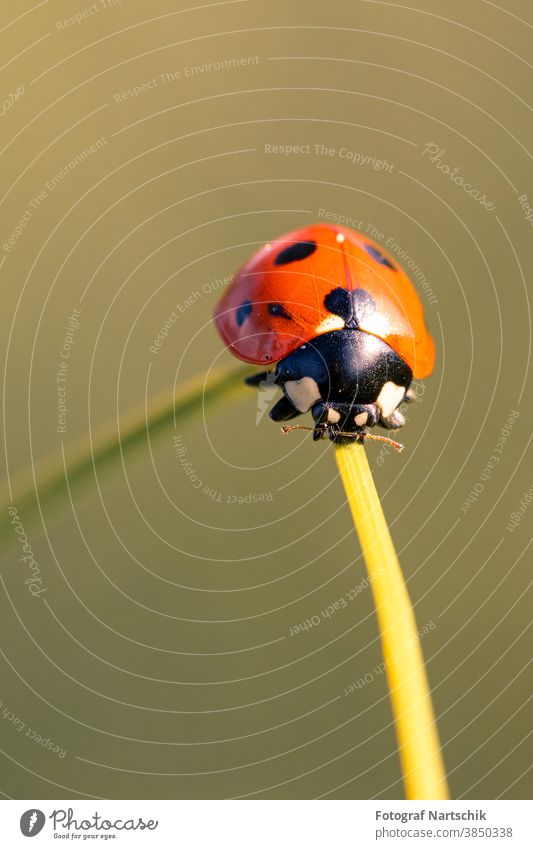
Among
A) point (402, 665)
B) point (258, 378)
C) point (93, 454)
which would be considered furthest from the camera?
point (258, 378)

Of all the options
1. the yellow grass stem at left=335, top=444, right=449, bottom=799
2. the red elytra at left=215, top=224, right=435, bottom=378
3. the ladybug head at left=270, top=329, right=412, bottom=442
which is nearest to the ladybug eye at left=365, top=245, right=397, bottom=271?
the red elytra at left=215, top=224, right=435, bottom=378

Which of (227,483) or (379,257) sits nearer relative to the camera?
(379,257)

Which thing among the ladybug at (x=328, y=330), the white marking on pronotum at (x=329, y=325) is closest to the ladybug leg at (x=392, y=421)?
the ladybug at (x=328, y=330)

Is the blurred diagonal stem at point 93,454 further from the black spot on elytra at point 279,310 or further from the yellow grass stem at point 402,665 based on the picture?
the black spot on elytra at point 279,310

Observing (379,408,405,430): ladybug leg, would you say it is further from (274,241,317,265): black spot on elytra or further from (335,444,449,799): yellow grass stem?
(335,444,449,799): yellow grass stem

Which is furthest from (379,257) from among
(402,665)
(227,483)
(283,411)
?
(402,665)

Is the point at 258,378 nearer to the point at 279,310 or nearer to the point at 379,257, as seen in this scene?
the point at 279,310

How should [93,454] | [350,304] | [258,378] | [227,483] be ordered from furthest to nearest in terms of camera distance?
1. [227,483]
2. [350,304]
3. [258,378]
4. [93,454]
